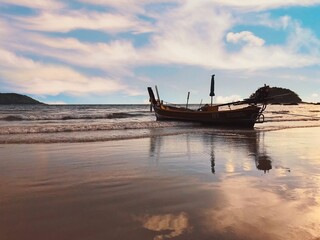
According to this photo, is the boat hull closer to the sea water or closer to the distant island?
the sea water

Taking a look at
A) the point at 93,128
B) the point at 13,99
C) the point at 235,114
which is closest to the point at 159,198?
the point at 93,128

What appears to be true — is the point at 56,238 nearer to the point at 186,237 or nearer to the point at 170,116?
the point at 186,237

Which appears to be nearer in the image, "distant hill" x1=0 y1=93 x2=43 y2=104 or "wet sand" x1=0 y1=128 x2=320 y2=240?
"wet sand" x1=0 y1=128 x2=320 y2=240

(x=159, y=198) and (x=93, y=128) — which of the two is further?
(x=93, y=128)

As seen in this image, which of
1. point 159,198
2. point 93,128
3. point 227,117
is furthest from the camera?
point 227,117

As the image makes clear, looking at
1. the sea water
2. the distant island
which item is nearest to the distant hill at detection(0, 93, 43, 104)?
the distant island

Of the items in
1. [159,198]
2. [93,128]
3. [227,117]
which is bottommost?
[159,198]

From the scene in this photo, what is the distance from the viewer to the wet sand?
3979 mm

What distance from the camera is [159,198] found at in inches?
210

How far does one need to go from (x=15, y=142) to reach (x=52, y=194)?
951 cm

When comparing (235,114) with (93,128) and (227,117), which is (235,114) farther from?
(93,128)

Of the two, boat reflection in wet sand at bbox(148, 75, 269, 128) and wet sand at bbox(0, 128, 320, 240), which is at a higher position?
boat reflection in wet sand at bbox(148, 75, 269, 128)

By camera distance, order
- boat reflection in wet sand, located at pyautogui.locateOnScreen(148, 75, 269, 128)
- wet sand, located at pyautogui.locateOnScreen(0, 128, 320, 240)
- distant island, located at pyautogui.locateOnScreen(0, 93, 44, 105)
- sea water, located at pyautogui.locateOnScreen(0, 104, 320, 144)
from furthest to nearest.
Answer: distant island, located at pyautogui.locateOnScreen(0, 93, 44, 105)
boat reflection in wet sand, located at pyautogui.locateOnScreen(148, 75, 269, 128)
sea water, located at pyautogui.locateOnScreen(0, 104, 320, 144)
wet sand, located at pyautogui.locateOnScreen(0, 128, 320, 240)

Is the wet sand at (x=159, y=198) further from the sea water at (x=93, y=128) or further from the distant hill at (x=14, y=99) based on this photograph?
the distant hill at (x=14, y=99)
